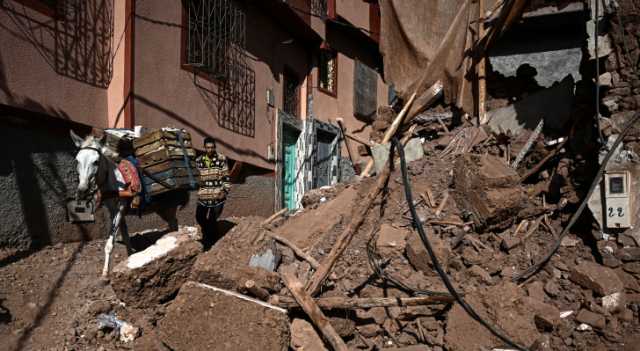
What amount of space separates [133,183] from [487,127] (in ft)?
18.3

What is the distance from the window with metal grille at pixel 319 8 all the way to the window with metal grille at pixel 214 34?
3.36m

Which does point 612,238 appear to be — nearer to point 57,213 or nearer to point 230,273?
point 230,273

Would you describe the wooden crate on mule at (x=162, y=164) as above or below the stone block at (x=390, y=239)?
above

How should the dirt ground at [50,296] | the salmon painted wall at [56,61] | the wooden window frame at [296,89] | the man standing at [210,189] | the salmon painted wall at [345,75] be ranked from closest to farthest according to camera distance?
the dirt ground at [50,296] → the salmon painted wall at [56,61] → the man standing at [210,189] → the wooden window frame at [296,89] → the salmon painted wall at [345,75]

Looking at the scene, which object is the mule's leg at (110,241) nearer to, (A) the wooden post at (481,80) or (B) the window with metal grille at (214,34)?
(B) the window with metal grille at (214,34)

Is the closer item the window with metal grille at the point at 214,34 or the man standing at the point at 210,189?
the man standing at the point at 210,189

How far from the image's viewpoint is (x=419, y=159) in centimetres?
704

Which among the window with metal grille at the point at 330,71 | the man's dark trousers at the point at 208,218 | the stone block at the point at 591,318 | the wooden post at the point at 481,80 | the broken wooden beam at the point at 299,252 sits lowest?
the stone block at the point at 591,318

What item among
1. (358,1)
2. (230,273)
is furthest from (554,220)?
(358,1)

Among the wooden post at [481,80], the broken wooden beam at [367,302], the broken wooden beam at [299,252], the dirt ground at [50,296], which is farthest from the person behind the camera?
the wooden post at [481,80]

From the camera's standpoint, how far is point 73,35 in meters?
6.07

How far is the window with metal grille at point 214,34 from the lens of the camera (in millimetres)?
8133

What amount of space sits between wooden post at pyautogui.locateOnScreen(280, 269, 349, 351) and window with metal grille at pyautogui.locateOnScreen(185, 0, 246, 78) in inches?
218

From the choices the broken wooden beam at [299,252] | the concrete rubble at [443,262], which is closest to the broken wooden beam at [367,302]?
the concrete rubble at [443,262]
